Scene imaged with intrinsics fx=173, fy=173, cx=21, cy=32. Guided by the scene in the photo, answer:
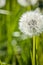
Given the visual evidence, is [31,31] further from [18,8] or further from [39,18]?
[18,8]

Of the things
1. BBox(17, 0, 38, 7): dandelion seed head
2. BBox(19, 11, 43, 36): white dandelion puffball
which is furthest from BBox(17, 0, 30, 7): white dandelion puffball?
BBox(19, 11, 43, 36): white dandelion puffball

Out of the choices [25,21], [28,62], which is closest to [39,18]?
[25,21]

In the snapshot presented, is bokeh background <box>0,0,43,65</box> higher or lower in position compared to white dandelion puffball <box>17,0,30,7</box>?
lower

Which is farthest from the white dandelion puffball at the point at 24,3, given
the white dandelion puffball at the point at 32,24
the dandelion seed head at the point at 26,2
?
the white dandelion puffball at the point at 32,24

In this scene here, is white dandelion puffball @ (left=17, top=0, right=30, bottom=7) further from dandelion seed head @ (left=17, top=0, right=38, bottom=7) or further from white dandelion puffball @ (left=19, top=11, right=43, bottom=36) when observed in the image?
white dandelion puffball @ (left=19, top=11, right=43, bottom=36)

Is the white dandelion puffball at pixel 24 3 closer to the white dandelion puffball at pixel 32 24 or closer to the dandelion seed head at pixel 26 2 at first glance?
the dandelion seed head at pixel 26 2

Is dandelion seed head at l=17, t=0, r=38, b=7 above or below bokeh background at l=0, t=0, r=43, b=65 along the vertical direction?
above

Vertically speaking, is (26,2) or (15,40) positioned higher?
(26,2)

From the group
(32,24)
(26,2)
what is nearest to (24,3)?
(26,2)

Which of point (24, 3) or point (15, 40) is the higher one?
point (24, 3)

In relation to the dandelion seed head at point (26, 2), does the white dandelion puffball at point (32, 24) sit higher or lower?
lower

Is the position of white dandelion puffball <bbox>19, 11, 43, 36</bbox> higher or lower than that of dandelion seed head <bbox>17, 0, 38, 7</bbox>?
lower

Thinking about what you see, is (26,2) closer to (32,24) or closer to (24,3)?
(24,3)
